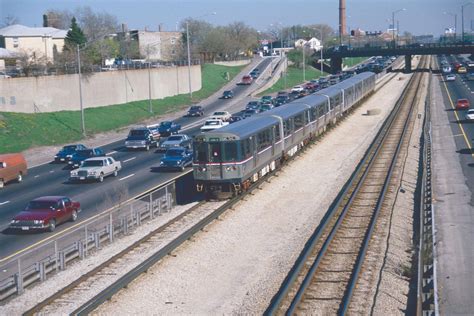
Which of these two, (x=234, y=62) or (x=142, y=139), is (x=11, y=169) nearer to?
(x=142, y=139)

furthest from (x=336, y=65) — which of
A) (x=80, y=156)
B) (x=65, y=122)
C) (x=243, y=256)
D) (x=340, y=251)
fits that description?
(x=243, y=256)

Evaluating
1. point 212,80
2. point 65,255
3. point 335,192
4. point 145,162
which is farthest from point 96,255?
point 212,80

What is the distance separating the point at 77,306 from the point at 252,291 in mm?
4641

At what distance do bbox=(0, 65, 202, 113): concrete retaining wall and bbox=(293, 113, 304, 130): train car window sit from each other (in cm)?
2835

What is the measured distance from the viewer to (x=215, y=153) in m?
32.2

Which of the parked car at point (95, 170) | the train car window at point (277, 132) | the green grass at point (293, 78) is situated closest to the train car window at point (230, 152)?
the train car window at point (277, 132)

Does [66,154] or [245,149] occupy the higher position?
[245,149]

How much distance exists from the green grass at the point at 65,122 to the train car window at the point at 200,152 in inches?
1002

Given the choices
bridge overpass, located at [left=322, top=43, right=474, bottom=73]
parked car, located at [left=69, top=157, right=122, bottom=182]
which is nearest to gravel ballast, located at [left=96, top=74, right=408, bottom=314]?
parked car, located at [left=69, top=157, right=122, bottom=182]

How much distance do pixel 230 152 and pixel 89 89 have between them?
4615 centimetres

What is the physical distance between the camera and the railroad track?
19.2 meters

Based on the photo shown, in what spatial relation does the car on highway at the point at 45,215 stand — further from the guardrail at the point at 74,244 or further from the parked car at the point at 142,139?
the parked car at the point at 142,139

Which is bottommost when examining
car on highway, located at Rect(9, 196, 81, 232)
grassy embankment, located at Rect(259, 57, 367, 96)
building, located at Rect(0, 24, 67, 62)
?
car on highway, located at Rect(9, 196, 81, 232)

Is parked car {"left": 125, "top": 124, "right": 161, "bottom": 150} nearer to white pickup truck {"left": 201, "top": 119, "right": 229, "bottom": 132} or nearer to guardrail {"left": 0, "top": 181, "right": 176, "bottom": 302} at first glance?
white pickup truck {"left": 201, "top": 119, "right": 229, "bottom": 132}
